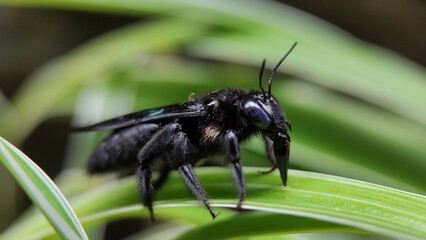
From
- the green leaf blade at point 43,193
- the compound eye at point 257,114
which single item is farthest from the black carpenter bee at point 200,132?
the green leaf blade at point 43,193

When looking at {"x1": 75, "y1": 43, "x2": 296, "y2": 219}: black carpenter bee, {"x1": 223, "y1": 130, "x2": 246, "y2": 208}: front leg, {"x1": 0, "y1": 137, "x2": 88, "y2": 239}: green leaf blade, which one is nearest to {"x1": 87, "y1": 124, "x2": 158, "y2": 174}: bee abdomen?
{"x1": 75, "y1": 43, "x2": 296, "y2": 219}: black carpenter bee

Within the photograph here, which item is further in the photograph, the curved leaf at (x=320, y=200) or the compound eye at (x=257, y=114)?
the compound eye at (x=257, y=114)

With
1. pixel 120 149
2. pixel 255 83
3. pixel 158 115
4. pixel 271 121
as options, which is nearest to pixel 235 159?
pixel 271 121

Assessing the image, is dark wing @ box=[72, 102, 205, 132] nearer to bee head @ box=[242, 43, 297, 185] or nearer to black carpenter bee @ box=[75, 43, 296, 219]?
black carpenter bee @ box=[75, 43, 296, 219]

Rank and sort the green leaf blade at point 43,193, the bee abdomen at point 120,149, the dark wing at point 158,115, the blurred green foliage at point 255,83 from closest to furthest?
the green leaf blade at point 43,193
the dark wing at point 158,115
the bee abdomen at point 120,149
the blurred green foliage at point 255,83

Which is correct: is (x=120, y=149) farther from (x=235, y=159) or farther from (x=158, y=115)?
(x=235, y=159)

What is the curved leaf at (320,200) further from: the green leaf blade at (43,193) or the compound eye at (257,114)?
the green leaf blade at (43,193)
